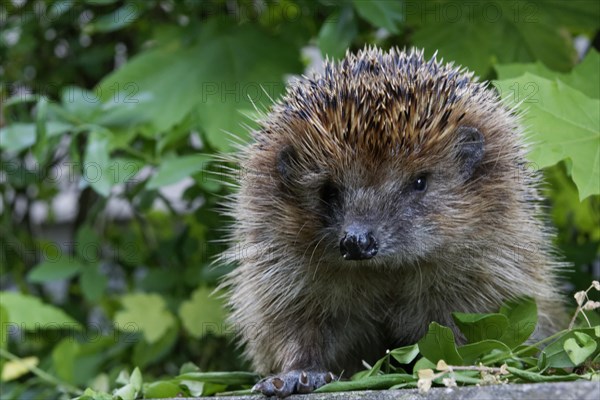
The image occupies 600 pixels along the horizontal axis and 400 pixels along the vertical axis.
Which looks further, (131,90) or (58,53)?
(58,53)

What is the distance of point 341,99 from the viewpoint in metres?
2.79

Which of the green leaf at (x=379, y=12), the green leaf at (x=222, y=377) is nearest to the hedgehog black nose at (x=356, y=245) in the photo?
the green leaf at (x=222, y=377)

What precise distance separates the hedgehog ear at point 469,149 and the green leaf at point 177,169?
112cm

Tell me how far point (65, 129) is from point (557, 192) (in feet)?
7.74

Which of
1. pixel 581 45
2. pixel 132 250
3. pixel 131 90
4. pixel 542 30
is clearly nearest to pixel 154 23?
pixel 131 90

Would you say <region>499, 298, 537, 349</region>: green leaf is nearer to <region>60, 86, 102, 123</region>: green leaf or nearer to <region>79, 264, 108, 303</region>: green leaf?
<region>60, 86, 102, 123</region>: green leaf

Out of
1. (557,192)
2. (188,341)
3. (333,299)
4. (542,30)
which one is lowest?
(188,341)

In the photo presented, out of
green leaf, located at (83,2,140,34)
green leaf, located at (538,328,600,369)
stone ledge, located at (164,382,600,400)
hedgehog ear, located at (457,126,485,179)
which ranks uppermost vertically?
green leaf, located at (83,2,140,34)

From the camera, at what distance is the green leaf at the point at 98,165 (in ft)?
11.7

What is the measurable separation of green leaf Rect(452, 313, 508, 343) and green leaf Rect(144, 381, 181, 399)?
0.92 meters

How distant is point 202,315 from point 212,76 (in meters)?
1.04

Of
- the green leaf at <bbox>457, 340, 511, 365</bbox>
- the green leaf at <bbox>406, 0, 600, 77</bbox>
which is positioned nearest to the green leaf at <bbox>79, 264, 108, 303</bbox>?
the green leaf at <bbox>406, 0, 600, 77</bbox>

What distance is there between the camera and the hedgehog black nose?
8.40ft

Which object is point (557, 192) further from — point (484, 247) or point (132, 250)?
point (132, 250)
